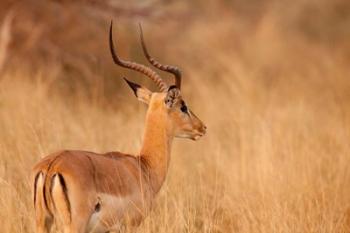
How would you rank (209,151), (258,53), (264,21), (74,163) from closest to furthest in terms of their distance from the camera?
(74,163) → (209,151) → (258,53) → (264,21)

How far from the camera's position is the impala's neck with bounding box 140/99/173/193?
5.87 meters

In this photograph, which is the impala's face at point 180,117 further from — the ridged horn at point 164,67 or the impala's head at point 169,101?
the ridged horn at point 164,67

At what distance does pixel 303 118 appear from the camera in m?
9.35

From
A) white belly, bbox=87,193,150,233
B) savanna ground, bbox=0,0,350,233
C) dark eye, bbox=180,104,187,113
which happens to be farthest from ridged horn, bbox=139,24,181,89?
white belly, bbox=87,193,150,233

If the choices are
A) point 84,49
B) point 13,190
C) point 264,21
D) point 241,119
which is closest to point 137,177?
point 13,190

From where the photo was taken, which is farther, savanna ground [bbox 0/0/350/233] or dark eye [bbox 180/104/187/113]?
savanna ground [bbox 0/0/350/233]

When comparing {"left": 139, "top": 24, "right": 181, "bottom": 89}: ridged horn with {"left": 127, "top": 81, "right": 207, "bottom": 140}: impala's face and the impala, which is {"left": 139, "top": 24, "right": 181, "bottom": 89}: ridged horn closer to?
the impala

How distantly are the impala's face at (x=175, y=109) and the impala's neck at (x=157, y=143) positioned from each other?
0.04 metres

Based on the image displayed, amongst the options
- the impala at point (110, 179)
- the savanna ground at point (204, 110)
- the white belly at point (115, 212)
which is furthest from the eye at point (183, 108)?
the white belly at point (115, 212)

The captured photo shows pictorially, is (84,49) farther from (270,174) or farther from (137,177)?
(137,177)

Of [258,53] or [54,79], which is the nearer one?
[54,79]

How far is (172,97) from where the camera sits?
590 cm

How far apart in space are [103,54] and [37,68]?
41.3 inches

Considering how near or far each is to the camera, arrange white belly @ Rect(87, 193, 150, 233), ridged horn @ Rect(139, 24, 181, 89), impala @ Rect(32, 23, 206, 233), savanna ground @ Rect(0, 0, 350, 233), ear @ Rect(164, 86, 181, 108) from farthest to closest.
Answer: savanna ground @ Rect(0, 0, 350, 233) < ridged horn @ Rect(139, 24, 181, 89) < ear @ Rect(164, 86, 181, 108) < white belly @ Rect(87, 193, 150, 233) < impala @ Rect(32, 23, 206, 233)
